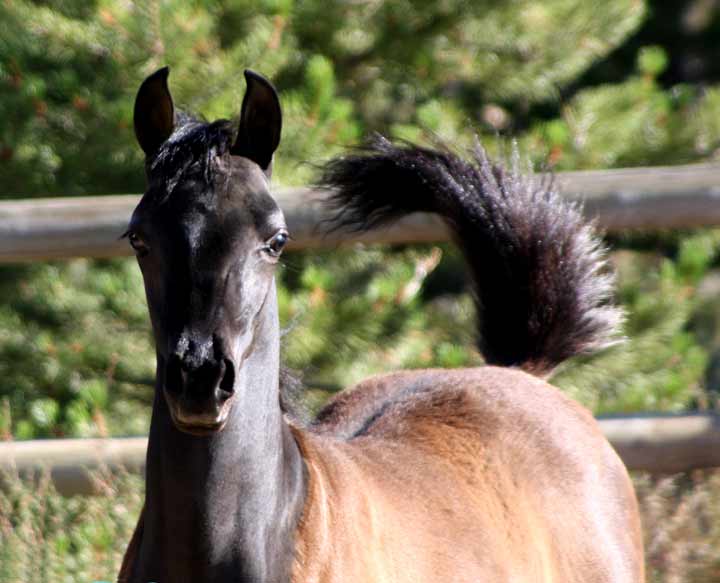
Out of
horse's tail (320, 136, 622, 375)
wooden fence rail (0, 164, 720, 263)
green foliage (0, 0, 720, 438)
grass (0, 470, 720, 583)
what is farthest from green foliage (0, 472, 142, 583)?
horse's tail (320, 136, 622, 375)

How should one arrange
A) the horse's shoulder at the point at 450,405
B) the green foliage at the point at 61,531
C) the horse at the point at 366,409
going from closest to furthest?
1. the horse at the point at 366,409
2. the horse's shoulder at the point at 450,405
3. the green foliage at the point at 61,531

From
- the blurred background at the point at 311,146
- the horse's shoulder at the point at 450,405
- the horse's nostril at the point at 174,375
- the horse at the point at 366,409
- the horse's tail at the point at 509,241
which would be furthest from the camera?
the blurred background at the point at 311,146

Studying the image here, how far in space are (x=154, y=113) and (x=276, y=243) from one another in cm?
46

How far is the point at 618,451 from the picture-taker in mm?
4137

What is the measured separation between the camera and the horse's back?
8.69 ft

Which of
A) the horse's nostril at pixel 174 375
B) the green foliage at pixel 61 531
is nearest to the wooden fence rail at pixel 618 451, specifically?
the green foliage at pixel 61 531

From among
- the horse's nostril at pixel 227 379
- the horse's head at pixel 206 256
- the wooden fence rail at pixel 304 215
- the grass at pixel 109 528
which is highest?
the wooden fence rail at pixel 304 215

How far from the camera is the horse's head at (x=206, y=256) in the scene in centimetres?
220

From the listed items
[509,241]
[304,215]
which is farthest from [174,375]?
[304,215]

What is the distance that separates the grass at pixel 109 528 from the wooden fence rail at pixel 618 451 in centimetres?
6

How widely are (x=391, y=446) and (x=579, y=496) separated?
1.99 feet

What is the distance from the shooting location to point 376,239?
413cm

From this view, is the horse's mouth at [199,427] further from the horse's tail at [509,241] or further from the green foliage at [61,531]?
the green foliage at [61,531]

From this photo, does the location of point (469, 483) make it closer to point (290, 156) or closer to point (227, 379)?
point (227, 379)
